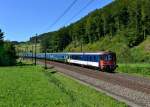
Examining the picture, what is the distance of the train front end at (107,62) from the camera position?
192 ft

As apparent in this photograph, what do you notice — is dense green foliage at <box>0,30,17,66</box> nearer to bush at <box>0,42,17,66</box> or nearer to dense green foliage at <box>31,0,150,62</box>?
bush at <box>0,42,17,66</box>

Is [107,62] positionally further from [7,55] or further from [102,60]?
[7,55]

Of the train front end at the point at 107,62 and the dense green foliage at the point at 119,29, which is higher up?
the dense green foliage at the point at 119,29

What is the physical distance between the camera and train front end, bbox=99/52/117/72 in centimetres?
5841

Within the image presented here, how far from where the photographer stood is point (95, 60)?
205 feet

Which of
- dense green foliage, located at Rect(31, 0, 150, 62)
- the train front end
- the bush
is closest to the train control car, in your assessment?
the train front end

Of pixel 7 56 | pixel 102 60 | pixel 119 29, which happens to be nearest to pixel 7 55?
pixel 7 56

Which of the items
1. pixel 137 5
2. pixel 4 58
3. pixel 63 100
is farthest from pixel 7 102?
pixel 137 5

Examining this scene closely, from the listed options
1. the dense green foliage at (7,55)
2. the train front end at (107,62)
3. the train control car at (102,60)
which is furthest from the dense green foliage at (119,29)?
the train front end at (107,62)

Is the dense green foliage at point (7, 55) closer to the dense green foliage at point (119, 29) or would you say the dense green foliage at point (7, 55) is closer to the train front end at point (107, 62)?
the dense green foliage at point (119, 29)

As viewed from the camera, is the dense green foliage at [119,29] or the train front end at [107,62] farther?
the dense green foliage at [119,29]

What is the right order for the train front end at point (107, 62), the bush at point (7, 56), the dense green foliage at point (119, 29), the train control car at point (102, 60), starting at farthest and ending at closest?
the dense green foliage at point (119, 29)
the bush at point (7, 56)
the train control car at point (102, 60)
the train front end at point (107, 62)

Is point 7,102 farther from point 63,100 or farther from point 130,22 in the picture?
point 130,22

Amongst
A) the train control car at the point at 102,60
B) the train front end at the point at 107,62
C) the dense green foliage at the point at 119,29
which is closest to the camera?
the train front end at the point at 107,62
